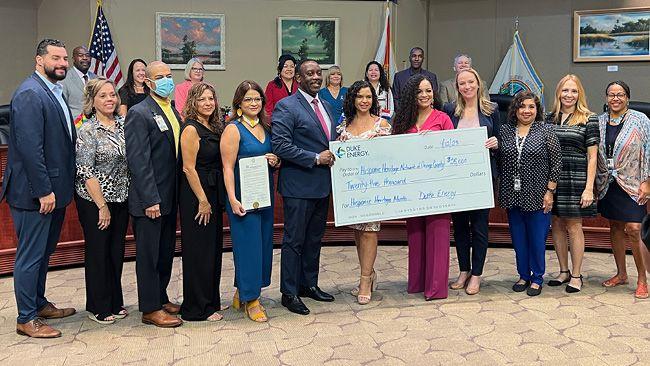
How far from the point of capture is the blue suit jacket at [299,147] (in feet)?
13.1

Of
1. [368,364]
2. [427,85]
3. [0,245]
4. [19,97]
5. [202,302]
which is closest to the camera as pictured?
[368,364]

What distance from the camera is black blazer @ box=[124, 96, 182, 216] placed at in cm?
367

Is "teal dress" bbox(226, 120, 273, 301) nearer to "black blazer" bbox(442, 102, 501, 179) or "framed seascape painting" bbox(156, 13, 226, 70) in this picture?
"black blazer" bbox(442, 102, 501, 179)

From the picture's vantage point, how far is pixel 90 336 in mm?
3740

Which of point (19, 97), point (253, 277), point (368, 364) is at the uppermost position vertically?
point (19, 97)

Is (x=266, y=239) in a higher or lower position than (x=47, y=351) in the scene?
higher

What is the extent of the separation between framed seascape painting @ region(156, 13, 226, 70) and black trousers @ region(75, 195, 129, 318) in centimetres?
→ 509

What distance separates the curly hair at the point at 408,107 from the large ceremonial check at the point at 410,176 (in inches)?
5.1

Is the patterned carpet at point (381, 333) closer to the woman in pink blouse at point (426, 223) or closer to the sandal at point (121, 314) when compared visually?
the sandal at point (121, 314)

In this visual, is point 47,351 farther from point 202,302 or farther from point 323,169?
point 323,169

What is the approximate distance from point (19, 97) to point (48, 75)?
0.23m

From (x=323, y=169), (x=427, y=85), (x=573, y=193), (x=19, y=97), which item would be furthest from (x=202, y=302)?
(x=573, y=193)

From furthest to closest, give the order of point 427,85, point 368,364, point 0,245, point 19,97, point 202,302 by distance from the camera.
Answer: point 0,245, point 427,85, point 202,302, point 19,97, point 368,364

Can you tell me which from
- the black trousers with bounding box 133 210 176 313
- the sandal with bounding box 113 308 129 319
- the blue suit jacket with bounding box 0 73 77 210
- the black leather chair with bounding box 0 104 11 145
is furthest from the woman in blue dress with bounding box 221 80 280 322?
the black leather chair with bounding box 0 104 11 145
